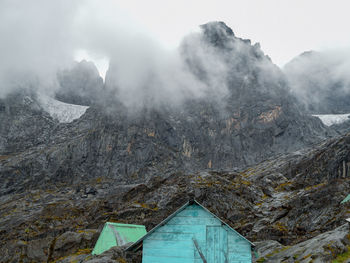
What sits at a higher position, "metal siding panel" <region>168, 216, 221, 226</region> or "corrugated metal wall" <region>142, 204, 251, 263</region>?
"metal siding panel" <region>168, 216, 221, 226</region>

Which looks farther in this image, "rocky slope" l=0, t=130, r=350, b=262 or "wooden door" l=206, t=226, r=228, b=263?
"rocky slope" l=0, t=130, r=350, b=262

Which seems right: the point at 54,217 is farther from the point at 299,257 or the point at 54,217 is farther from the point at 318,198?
the point at 299,257

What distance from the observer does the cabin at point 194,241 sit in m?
19.5

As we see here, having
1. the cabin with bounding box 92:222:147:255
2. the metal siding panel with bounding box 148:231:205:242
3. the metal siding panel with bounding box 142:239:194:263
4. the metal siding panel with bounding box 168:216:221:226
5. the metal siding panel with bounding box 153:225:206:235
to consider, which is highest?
the metal siding panel with bounding box 168:216:221:226

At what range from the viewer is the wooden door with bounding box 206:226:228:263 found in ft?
63.8

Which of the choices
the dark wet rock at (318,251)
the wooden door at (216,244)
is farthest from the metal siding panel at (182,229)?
the dark wet rock at (318,251)

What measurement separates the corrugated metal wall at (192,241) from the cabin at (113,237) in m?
21.2

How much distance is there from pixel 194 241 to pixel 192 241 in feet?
0.41

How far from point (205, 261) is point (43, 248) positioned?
197 ft

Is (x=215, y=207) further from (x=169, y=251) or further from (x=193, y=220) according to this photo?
(x=169, y=251)

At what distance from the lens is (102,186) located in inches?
5945

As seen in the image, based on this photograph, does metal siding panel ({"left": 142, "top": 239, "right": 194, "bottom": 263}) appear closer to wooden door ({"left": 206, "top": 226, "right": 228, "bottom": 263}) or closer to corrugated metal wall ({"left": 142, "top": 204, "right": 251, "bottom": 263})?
corrugated metal wall ({"left": 142, "top": 204, "right": 251, "bottom": 263})

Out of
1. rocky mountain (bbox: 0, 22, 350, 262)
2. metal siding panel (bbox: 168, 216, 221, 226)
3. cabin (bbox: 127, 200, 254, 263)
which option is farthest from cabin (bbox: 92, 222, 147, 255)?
metal siding panel (bbox: 168, 216, 221, 226)

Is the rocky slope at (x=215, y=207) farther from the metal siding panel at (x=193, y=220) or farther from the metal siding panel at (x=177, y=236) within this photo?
the metal siding panel at (x=177, y=236)
